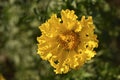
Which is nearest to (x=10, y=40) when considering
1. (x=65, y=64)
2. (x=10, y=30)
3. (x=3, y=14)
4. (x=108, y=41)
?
(x=10, y=30)

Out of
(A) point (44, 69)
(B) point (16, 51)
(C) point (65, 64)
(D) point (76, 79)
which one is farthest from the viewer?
(B) point (16, 51)

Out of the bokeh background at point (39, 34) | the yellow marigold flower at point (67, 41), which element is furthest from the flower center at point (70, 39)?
the bokeh background at point (39, 34)

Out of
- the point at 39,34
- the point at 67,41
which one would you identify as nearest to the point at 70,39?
the point at 67,41

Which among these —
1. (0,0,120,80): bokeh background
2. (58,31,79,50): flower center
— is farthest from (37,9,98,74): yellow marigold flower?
(0,0,120,80): bokeh background

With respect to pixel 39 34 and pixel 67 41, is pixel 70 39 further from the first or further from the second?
pixel 39 34

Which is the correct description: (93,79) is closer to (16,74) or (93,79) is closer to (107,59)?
(107,59)

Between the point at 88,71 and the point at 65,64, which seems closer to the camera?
the point at 65,64

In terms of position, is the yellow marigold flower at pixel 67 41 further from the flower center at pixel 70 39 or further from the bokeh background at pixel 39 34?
the bokeh background at pixel 39 34
